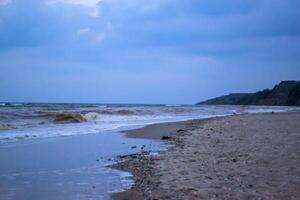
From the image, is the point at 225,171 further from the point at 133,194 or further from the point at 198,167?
the point at 133,194

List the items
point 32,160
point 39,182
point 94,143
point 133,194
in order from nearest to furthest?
point 133,194 < point 39,182 < point 32,160 < point 94,143


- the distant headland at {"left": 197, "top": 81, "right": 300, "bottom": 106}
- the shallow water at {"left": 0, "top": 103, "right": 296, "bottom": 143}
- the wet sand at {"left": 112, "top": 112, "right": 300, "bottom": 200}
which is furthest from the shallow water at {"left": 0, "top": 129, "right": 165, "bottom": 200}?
the distant headland at {"left": 197, "top": 81, "right": 300, "bottom": 106}

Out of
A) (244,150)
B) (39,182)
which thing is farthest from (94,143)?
(39,182)

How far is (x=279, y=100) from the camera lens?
13788cm

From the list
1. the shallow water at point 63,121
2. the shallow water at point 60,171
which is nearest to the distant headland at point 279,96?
the shallow water at point 63,121

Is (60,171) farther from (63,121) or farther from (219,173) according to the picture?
(63,121)

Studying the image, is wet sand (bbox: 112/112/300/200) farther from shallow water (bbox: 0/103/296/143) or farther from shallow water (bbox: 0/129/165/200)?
shallow water (bbox: 0/103/296/143)

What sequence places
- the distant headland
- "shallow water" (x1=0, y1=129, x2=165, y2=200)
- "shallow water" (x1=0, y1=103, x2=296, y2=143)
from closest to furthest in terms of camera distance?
"shallow water" (x1=0, y1=129, x2=165, y2=200), "shallow water" (x1=0, y1=103, x2=296, y2=143), the distant headland

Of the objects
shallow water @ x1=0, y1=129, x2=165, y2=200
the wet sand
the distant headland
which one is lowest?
shallow water @ x1=0, y1=129, x2=165, y2=200

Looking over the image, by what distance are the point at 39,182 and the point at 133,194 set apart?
2.18m

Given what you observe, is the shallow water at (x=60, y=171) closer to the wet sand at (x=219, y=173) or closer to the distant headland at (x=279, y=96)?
the wet sand at (x=219, y=173)

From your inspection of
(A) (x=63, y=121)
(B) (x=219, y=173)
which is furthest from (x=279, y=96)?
(B) (x=219, y=173)

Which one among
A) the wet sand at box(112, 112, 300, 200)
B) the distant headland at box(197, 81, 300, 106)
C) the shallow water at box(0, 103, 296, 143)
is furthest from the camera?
the distant headland at box(197, 81, 300, 106)

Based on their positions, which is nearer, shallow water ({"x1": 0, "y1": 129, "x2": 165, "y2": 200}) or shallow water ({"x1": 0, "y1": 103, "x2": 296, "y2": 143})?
shallow water ({"x1": 0, "y1": 129, "x2": 165, "y2": 200})
